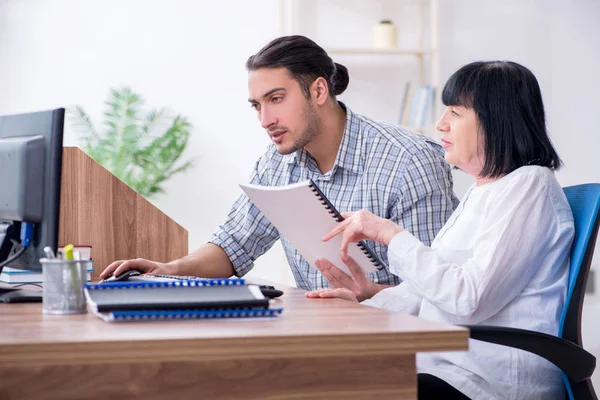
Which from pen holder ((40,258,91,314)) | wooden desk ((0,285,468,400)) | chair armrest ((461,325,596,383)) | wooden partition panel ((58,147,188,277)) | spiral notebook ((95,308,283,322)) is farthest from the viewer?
wooden partition panel ((58,147,188,277))

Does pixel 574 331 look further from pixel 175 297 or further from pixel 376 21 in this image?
pixel 376 21

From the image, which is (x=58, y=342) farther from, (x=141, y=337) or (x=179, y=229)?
(x=179, y=229)

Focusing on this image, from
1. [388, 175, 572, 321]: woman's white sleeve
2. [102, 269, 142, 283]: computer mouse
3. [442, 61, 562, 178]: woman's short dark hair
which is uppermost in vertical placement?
[442, 61, 562, 178]: woman's short dark hair

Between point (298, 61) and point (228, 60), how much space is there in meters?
1.94

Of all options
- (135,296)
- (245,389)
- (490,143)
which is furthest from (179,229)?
(245,389)

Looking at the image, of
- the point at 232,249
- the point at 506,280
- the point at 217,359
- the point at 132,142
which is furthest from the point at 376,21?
the point at 217,359

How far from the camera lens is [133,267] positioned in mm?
1884

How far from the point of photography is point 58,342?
0.89m

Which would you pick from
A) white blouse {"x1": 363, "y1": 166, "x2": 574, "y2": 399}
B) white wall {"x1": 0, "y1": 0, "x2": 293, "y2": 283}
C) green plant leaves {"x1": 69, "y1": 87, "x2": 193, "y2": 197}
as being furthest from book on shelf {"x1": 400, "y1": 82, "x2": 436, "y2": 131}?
white blouse {"x1": 363, "y1": 166, "x2": 574, "y2": 399}

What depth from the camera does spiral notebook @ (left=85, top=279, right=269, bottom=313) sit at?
3.50 feet

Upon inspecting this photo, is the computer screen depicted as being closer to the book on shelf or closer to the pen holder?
the pen holder

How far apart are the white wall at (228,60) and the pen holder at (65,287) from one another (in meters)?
2.98

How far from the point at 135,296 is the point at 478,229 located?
693 mm

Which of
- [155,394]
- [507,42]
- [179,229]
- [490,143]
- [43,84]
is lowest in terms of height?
[155,394]
